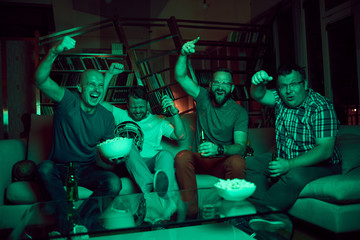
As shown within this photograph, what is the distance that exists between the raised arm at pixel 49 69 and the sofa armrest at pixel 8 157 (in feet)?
1.77

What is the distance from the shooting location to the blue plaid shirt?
6.46ft

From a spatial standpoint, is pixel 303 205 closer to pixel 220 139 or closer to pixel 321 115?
pixel 321 115

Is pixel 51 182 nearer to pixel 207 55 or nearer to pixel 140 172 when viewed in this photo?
pixel 140 172

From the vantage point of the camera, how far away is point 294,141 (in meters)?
2.10

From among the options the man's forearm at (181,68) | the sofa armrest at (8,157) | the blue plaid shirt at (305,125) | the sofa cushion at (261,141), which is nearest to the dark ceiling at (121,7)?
the man's forearm at (181,68)

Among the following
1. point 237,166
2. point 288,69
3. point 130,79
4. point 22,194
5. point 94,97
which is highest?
point 130,79

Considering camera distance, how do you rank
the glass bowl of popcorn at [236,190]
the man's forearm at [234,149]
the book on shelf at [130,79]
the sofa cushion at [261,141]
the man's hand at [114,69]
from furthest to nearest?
the book on shelf at [130,79] < the sofa cushion at [261,141] < the man's hand at [114,69] < the man's forearm at [234,149] < the glass bowl of popcorn at [236,190]

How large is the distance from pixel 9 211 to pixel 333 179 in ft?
→ 6.46

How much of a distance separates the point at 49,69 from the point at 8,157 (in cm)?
74

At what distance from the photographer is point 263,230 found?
1.43 metres

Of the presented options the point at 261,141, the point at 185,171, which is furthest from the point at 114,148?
the point at 261,141

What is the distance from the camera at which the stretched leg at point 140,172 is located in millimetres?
2062

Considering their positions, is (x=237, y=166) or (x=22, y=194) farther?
(x=237, y=166)

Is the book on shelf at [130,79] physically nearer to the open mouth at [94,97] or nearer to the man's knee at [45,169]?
the open mouth at [94,97]
